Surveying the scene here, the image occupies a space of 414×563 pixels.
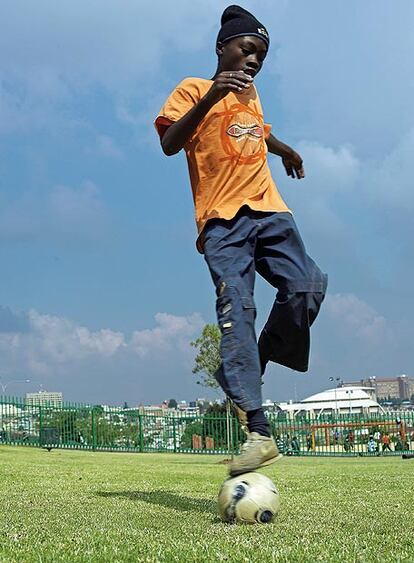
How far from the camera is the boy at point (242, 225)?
3799mm

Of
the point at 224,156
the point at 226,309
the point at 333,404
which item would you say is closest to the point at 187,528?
the point at 226,309

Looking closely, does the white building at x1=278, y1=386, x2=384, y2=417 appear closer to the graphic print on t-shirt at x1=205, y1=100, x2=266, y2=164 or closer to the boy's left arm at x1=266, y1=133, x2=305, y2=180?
the boy's left arm at x1=266, y1=133, x2=305, y2=180

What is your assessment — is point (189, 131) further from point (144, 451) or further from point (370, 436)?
point (370, 436)

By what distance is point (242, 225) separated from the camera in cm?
405

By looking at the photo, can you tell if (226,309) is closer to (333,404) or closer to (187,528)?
(187,528)

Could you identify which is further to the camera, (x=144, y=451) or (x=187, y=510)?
(x=144, y=451)

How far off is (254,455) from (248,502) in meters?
0.28

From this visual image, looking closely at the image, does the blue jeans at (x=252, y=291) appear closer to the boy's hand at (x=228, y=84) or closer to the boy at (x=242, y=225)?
the boy at (x=242, y=225)

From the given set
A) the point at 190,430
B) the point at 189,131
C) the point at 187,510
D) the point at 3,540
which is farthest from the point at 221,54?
the point at 190,430

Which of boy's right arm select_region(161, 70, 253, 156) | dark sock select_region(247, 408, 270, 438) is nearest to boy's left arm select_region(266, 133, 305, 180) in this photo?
boy's right arm select_region(161, 70, 253, 156)

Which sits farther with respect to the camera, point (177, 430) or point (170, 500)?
point (177, 430)

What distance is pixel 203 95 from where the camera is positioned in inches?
174

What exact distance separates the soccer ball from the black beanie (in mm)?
2439

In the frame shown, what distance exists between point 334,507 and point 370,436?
30.4 m
